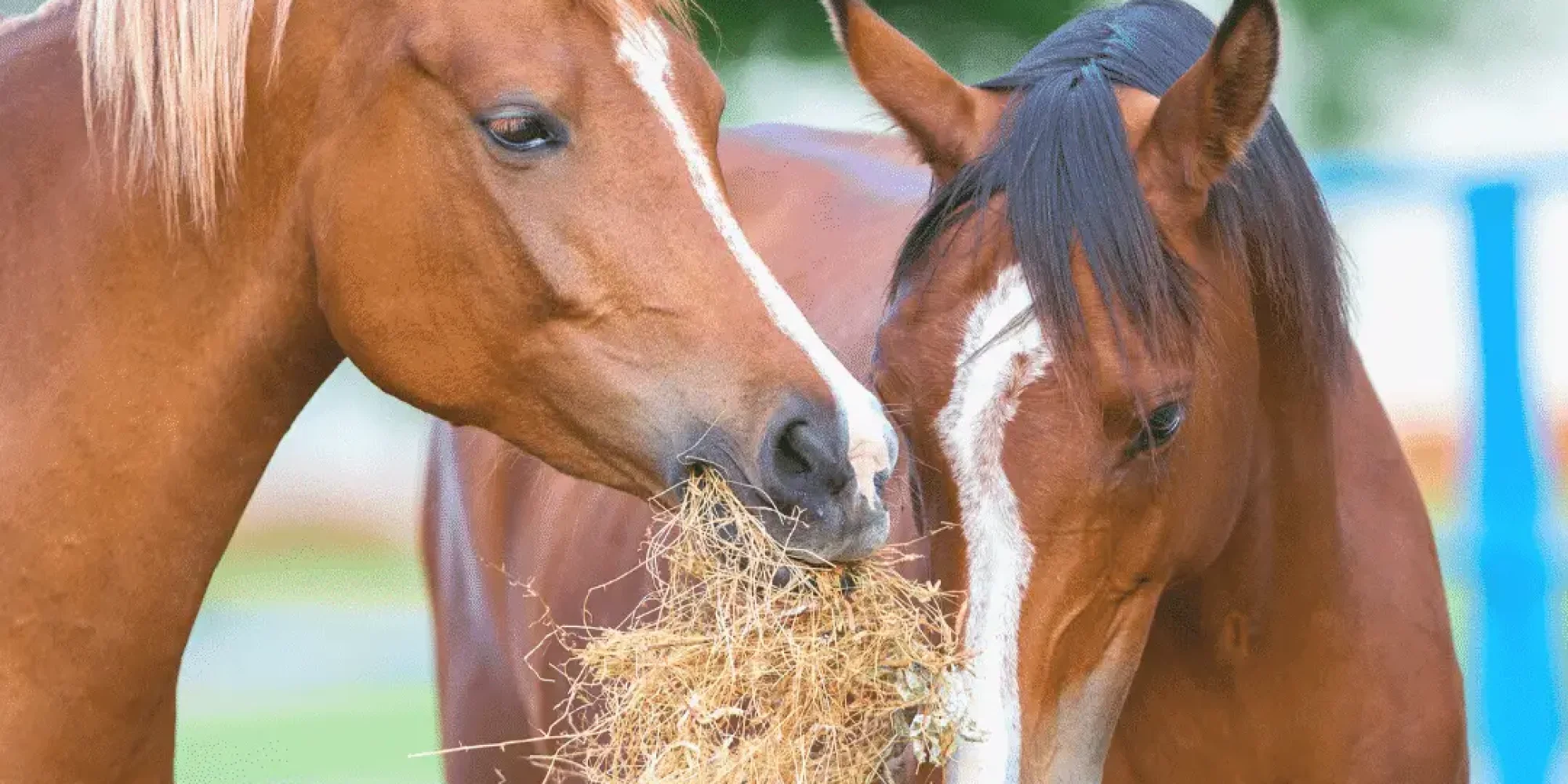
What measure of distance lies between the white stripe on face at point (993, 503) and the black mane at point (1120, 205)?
6 cm

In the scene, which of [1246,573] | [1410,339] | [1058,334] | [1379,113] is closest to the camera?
[1058,334]

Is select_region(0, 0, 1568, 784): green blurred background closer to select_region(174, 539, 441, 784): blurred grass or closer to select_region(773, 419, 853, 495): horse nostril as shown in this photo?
select_region(174, 539, 441, 784): blurred grass

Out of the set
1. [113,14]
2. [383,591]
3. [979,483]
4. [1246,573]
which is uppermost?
[113,14]

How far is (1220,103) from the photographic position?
8.37ft

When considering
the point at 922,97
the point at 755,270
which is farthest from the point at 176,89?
the point at 922,97

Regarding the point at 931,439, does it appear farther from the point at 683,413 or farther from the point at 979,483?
the point at 683,413

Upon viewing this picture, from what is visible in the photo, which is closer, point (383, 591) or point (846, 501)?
point (846, 501)

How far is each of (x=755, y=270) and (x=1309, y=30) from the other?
891 centimetres

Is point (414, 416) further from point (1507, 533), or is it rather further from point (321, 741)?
point (1507, 533)

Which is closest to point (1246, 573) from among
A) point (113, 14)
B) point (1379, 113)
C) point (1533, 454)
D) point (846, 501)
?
point (846, 501)

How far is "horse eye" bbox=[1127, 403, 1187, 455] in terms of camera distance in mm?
2412

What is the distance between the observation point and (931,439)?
2.44 meters

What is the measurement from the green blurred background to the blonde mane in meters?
5.62

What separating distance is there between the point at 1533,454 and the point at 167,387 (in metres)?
4.12
